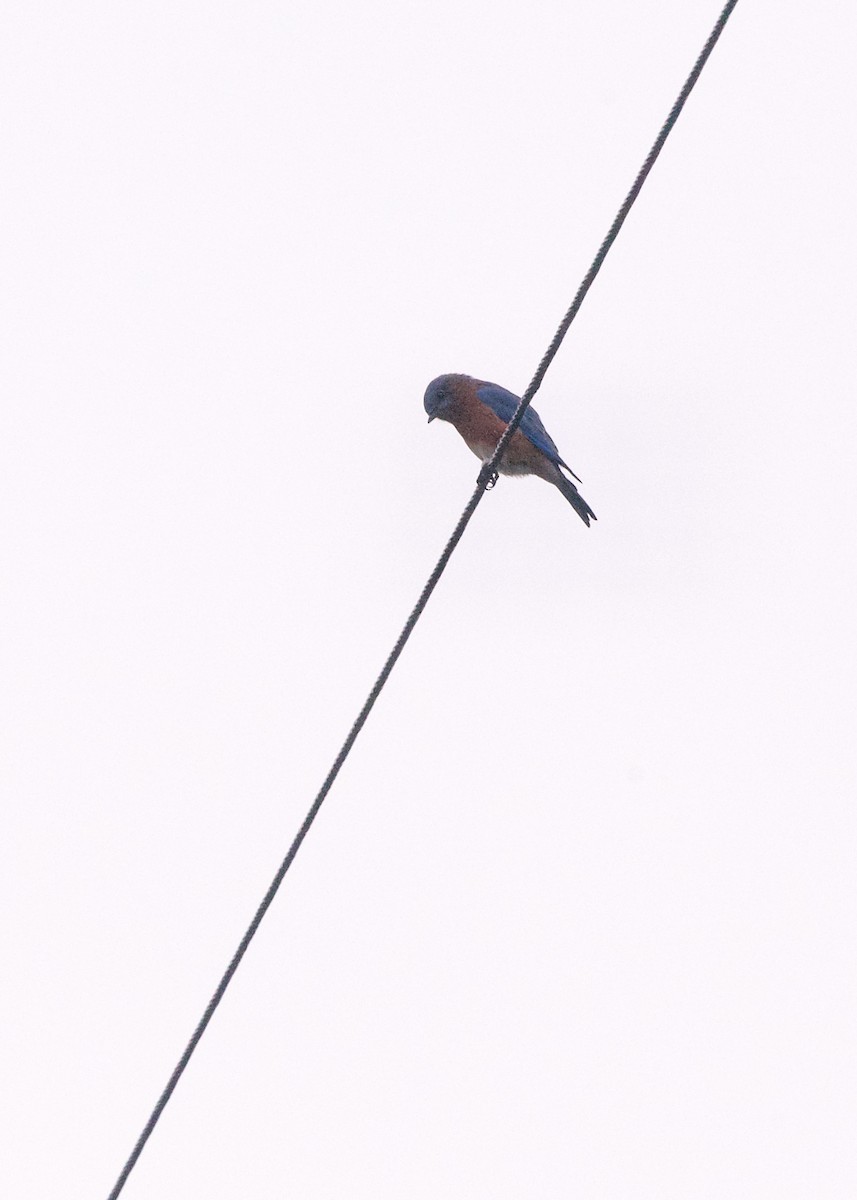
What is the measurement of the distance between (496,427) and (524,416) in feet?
0.88

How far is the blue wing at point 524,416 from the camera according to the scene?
8.52 meters

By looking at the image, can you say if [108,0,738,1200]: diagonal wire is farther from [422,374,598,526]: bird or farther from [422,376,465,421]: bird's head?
[422,376,465,421]: bird's head

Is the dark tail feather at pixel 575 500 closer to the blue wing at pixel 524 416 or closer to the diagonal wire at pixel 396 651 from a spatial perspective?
the blue wing at pixel 524 416

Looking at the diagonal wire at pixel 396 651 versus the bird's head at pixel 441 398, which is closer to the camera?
the diagonal wire at pixel 396 651

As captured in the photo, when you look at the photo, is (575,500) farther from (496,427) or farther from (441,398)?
(441,398)

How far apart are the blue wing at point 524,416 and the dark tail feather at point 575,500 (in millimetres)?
104

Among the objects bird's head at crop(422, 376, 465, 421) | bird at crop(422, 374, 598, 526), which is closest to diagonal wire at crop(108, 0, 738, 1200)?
bird at crop(422, 374, 598, 526)

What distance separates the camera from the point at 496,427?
340 inches

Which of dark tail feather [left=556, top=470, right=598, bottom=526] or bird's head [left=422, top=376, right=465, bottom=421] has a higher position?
bird's head [left=422, top=376, right=465, bottom=421]

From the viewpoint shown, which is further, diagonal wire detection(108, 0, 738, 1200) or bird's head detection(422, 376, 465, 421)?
bird's head detection(422, 376, 465, 421)

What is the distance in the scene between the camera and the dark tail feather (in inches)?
332

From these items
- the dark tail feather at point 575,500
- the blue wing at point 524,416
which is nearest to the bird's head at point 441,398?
the blue wing at point 524,416

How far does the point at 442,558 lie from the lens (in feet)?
15.9

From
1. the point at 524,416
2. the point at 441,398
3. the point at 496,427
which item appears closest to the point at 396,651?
the point at 524,416
